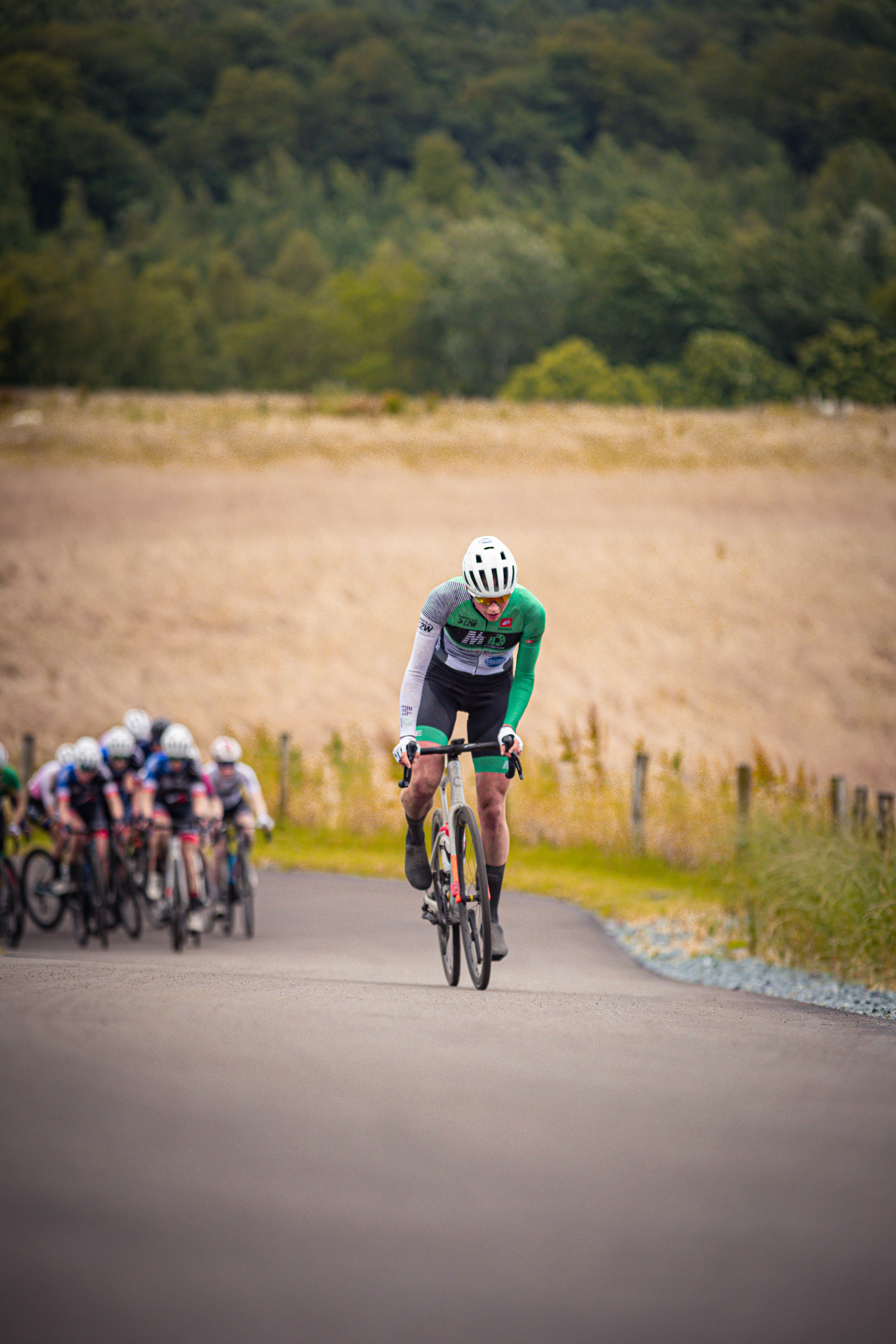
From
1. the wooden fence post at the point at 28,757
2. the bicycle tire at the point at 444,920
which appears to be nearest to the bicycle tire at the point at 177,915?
the bicycle tire at the point at 444,920

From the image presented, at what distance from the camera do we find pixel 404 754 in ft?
26.9

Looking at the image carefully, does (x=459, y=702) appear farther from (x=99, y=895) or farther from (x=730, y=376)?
(x=730, y=376)

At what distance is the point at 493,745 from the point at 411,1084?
2856 mm

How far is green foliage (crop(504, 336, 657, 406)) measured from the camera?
90562 millimetres

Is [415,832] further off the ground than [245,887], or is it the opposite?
[415,832]

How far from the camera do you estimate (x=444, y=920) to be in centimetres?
855

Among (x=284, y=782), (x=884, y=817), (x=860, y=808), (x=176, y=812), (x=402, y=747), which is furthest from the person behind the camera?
(x=284, y=782)

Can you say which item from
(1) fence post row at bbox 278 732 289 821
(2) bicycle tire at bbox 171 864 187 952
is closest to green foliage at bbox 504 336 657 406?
(1) fence post row at bbox 278 732 289 821

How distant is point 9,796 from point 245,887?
2594mm

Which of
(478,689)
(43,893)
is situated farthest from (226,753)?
(478,689)

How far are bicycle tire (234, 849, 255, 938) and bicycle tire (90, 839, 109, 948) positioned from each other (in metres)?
1.26

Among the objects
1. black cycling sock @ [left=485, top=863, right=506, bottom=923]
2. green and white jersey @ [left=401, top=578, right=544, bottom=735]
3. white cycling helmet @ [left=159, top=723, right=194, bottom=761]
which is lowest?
black cycling sock @ [left=485, top=863, right=506, bottom=923]

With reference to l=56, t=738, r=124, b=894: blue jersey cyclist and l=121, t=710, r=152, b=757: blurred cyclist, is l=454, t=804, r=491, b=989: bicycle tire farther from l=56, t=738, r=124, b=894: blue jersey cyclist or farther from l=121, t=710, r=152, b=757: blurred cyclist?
l=121, t=710, r=152, b=757: blurred cyclist

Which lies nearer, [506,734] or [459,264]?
Result: [506,734]
